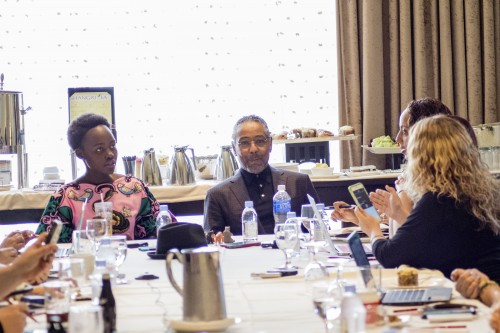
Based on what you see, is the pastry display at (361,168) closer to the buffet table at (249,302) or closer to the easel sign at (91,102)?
the easel sign at (91,102)

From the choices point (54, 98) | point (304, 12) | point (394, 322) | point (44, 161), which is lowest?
point (394, 322)

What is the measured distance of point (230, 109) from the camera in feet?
22.0

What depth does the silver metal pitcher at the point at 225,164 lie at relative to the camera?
18.4 ft

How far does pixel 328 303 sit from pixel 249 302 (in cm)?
50

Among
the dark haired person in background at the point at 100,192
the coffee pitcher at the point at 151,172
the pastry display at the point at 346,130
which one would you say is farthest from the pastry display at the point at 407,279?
the pastry display at the point at 346,130

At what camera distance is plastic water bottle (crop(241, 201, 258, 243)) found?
3785mm

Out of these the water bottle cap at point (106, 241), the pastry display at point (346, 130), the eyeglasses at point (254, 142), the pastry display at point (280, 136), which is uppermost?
the pastry display at point (346, 130)

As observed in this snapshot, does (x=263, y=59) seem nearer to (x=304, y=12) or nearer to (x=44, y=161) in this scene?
(x=304, y=12)

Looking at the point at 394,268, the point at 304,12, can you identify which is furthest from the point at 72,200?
the point at 304,12

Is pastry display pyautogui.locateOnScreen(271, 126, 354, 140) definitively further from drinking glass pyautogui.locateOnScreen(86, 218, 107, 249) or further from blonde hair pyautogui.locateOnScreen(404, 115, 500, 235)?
drinking glass pyautogui.locateOnScreen(86, 218, 107, 249)

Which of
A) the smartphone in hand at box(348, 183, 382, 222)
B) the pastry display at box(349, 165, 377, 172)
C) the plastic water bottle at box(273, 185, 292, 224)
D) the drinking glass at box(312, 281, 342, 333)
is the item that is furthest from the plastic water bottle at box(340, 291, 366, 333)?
the pastry display at box(349, 165, 377, 172)

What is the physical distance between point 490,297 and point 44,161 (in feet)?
16.0

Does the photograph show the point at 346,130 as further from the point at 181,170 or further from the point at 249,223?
the point at 249,223

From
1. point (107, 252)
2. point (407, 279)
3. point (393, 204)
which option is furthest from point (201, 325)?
point (393, 204)
